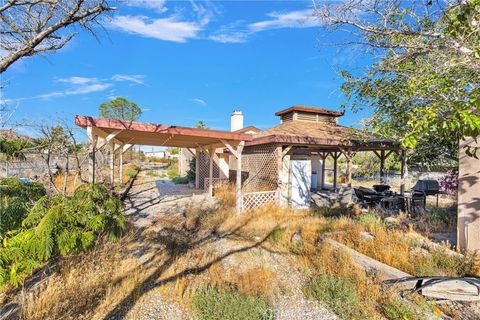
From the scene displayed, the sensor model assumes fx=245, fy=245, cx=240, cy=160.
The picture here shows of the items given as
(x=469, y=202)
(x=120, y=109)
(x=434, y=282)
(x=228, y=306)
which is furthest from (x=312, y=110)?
(x=120, y=109)

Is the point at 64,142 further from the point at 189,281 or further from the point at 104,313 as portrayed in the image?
the point at 189,281

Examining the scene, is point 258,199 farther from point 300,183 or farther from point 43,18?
point 43,18

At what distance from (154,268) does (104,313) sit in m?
1.36

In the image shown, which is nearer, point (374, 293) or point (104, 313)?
point (104, 313)

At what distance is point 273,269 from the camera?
4.75 m

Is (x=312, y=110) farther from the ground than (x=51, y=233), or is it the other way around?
(x=312, y=110)

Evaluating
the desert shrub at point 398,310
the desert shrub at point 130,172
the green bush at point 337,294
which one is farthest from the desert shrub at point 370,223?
the desert shrub at point 130,172

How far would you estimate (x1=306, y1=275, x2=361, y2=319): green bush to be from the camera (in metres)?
3.42

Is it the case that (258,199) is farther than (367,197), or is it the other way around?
(367,197)

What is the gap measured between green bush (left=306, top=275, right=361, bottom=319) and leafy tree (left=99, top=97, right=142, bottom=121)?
42.2m

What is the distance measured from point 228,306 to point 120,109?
148 feet

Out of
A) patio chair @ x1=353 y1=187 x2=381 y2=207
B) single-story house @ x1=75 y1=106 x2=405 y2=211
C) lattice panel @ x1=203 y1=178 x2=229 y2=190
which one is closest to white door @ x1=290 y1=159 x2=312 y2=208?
single-story house @ x1=75 y1=106 x2=405 y2=211

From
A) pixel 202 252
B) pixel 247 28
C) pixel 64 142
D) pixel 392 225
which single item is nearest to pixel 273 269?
pixel 202 252

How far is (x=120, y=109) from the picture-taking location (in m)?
42.2
